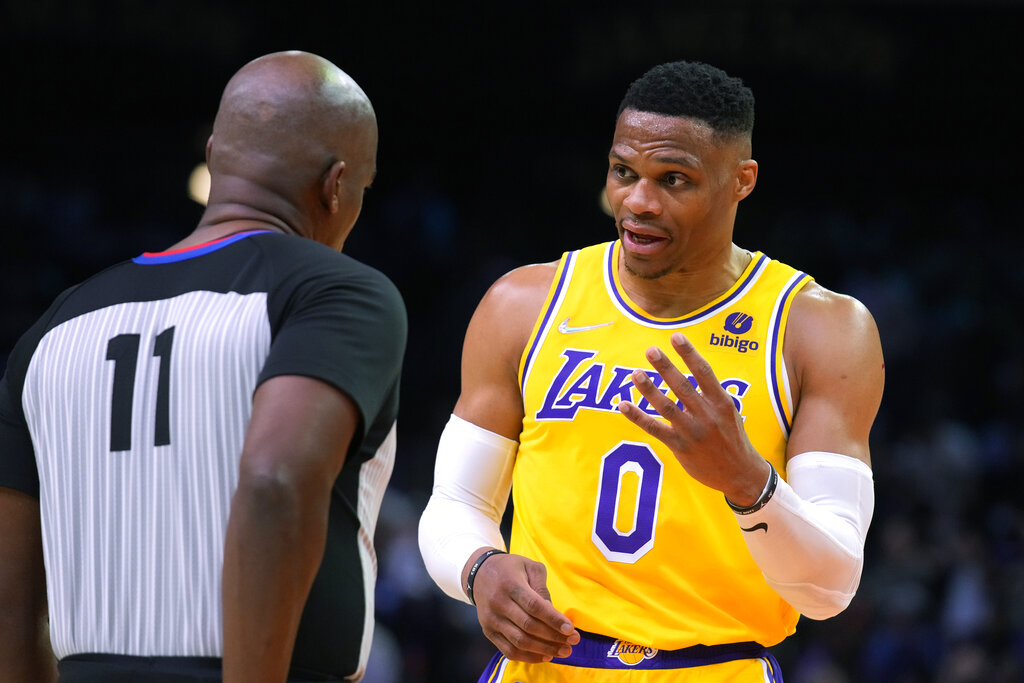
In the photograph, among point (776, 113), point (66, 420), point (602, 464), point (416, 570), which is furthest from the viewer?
point (776, 113)

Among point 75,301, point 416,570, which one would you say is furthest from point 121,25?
point 75,301

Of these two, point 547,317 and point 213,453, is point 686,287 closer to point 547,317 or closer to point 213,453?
point 547,317

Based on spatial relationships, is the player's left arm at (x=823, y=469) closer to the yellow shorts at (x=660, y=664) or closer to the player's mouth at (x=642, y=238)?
the yellow shorts at (x=660, y=664)

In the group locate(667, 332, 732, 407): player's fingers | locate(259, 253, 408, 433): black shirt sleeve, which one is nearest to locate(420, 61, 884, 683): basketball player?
locate(667, 332, 732, 407): player's fingers

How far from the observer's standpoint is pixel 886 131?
11070 mm

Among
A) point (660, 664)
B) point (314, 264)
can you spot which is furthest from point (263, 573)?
point (660, 664)

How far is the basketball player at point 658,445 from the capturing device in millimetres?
3041

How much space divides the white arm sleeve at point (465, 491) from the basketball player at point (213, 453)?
2.92 ft

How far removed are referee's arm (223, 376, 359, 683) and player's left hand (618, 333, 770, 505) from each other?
0.77 m

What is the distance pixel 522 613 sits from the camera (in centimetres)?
293

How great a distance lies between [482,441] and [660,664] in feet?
2.52

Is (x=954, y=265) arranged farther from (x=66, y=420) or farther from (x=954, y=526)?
(x=66, y=420)

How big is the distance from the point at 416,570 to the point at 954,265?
6.06 metres

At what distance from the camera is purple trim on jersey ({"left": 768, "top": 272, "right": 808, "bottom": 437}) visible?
3223 mm
